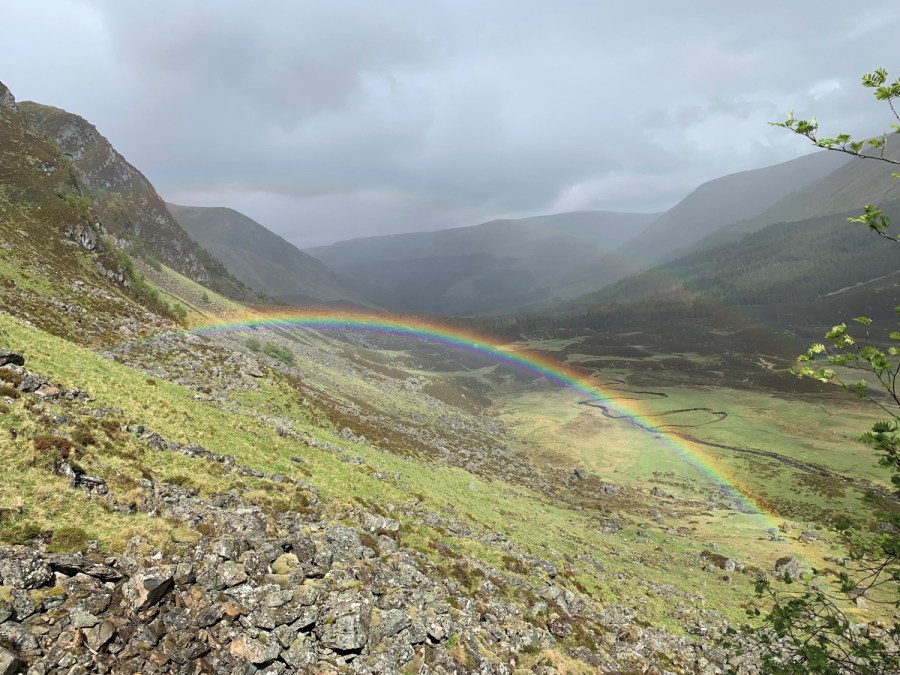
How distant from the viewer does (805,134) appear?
8.36m

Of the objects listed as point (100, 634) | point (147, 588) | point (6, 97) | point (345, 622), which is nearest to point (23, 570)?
point (100, 634)

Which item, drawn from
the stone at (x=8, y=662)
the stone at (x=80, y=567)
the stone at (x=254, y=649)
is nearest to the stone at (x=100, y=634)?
the stone at (x=8, y=662)

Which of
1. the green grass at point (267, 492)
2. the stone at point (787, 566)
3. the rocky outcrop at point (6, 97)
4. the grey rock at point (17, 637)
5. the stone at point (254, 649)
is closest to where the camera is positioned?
the grey rock at point (17, 637)

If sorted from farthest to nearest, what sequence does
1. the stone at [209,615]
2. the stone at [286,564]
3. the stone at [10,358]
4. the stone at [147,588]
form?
1. the stone at [10,358]
2. the stone at [286,564]
3. the stone at [209,615]
4. the stone at [147,588]

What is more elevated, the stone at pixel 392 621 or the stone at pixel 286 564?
the stone at pixel 286 564

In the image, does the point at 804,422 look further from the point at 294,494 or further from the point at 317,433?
Answer: the point at 294,494

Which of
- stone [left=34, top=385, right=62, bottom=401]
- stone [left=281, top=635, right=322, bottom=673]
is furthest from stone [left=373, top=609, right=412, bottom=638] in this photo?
stone [left=34, top=385, right=62, bottom=401]

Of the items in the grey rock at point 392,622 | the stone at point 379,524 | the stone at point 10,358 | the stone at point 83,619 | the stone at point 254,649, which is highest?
the stone at point 10,358

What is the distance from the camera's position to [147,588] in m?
12.0

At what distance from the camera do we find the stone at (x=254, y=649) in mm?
11977

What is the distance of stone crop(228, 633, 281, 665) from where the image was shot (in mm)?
11977

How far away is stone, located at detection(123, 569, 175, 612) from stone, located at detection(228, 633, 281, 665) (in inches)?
98.6

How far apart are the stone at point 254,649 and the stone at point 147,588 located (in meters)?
2.50

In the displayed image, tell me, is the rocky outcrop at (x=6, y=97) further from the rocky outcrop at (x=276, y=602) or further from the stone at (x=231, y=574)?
the stone at (x=231, y=574)
